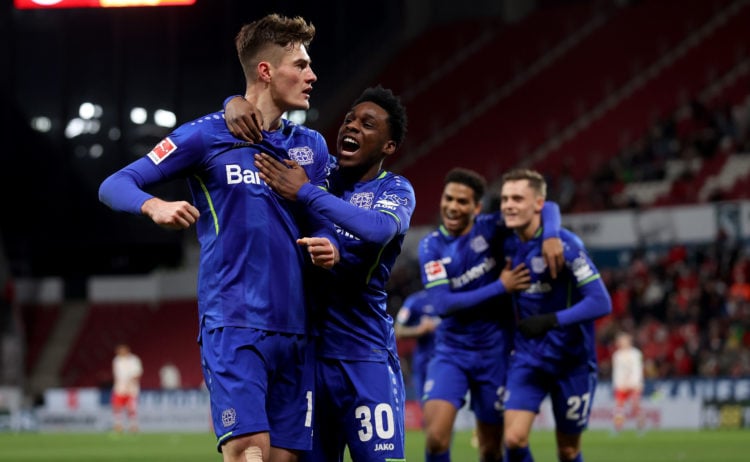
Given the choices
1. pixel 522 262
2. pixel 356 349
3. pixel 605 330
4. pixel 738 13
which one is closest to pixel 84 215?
pixel 605 330

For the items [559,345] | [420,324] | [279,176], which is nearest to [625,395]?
[420,324]

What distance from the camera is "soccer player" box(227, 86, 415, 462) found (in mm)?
6109

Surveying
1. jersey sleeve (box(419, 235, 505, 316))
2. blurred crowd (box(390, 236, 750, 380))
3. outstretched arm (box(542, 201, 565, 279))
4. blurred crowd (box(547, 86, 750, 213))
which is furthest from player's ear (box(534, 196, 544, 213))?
blurred crowd (box(547, 86, 750, 213))

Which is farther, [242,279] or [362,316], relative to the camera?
[362,316]

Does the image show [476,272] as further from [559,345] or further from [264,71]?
A: [264,71]

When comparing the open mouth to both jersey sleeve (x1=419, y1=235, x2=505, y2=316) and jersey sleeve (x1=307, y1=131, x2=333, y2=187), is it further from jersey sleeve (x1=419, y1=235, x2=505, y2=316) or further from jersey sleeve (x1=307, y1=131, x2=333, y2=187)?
jersey sleeve (x1=419, y1=235, x2=505, y2=316)

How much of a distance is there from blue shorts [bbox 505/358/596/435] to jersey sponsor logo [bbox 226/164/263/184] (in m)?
4.12

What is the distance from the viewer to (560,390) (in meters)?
9.47

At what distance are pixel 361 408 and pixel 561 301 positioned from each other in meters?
3.74

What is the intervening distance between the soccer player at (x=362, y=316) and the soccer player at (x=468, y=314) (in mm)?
3294

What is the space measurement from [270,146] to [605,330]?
2253 cm

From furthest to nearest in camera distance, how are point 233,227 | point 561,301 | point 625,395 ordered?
point 625,395
point 561,301
point 233,227

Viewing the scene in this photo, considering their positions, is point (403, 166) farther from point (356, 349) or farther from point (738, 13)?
point (356, 349)

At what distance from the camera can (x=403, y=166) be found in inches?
1501
